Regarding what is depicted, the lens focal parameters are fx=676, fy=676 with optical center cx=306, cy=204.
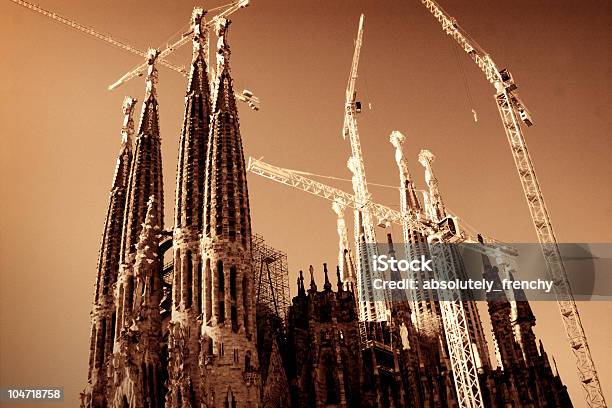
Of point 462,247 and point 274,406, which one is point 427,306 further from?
point 274,406

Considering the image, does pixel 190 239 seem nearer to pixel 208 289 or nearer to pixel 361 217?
pixel 208 289

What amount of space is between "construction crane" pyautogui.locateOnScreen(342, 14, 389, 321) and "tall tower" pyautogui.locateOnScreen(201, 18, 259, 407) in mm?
27855

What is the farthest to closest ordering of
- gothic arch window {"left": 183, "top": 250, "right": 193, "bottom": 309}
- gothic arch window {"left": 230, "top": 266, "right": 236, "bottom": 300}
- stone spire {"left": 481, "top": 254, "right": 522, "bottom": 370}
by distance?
stone spire {"left": 481, "top": 254, "right": 522, "bottom": 370}, gothic arch window {"left": 183, "top": 250, "right": 193, "bottom": 309}, gothic arch window {"left": 230, "top": 266, "right": 236, "bottom": 300}

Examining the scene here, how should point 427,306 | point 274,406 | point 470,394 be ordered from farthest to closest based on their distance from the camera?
point 427,306
point 470,394
point 274,406

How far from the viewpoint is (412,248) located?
71.7m

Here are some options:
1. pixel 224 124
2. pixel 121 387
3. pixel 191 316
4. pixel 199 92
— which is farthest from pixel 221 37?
pixel 121 387

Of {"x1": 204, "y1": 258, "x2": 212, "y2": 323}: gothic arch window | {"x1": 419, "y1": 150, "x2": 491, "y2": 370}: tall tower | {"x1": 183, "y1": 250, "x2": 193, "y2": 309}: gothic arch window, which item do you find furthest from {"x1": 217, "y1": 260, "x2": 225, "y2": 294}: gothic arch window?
{"x1": 419, "y1": 150, "x2": 491, "y2": 370}: tall tower

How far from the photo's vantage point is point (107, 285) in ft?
177

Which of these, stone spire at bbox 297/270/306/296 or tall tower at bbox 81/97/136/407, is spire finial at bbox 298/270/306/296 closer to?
stone spire at bbox 297/270/306/296

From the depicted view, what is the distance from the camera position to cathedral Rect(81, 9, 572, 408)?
135 feet

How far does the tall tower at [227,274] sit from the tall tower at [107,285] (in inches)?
476

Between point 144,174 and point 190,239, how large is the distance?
523 inches

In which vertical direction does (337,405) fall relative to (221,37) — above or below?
below

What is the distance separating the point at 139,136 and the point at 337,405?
2943 cm
